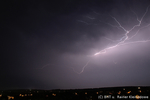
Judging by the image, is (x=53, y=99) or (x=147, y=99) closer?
(x=147, y=99)

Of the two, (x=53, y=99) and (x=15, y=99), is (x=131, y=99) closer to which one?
(x=53, y=99)

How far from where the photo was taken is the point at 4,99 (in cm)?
1898

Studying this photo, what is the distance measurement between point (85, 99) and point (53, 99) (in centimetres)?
517

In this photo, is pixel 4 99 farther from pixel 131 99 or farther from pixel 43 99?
A: pixel 131 99

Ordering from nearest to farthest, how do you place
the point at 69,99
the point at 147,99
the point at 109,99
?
the point at 147,99 → the point at 109,99 → the point at 69,99

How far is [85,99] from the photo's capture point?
57.1ft

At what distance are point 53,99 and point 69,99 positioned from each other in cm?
263

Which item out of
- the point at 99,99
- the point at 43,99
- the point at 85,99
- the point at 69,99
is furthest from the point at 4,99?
the point at 99,99

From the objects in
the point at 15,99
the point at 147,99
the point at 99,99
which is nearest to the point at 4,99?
the point at 15,99

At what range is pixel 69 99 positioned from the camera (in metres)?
18.3

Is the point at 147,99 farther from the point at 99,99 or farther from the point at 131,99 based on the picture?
the point at 99,99

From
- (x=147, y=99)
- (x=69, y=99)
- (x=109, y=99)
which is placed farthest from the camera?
(x=69, y=99)

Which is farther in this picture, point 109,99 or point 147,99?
point 109,99

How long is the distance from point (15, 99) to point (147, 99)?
63.5ft
